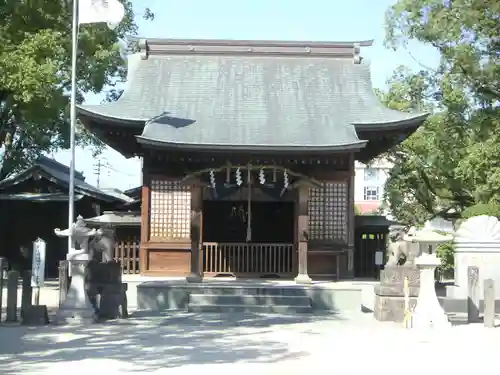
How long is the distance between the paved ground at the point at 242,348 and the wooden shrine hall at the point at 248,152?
4705 mm

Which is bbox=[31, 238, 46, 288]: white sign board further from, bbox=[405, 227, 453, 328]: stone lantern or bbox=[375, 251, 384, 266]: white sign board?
bbox=[375, 251, 384, 266]: white sign board

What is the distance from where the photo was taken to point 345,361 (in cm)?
920

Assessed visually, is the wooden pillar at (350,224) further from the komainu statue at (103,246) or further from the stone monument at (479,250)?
the komainu statue at (103,246)

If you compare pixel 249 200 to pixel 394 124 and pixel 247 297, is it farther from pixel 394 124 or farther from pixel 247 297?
pixel 394 124

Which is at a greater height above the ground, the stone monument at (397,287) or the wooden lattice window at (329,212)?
the wooden lattice window at (329,212)

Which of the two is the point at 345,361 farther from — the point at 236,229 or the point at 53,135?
the point at 53,135

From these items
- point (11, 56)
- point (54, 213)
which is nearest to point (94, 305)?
point (11, 56)

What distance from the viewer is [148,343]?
10664mm

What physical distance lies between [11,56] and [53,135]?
9848mm

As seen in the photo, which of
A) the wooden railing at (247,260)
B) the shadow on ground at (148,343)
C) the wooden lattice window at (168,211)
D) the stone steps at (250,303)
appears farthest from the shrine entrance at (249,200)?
the shadow on ground at (148,343)

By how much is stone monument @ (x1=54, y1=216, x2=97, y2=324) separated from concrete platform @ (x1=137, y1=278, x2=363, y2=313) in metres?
3.06

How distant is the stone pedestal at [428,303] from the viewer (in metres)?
12.8

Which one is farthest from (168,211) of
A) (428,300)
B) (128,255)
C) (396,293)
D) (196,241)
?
(428,300)

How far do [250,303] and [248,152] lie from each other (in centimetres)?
431
